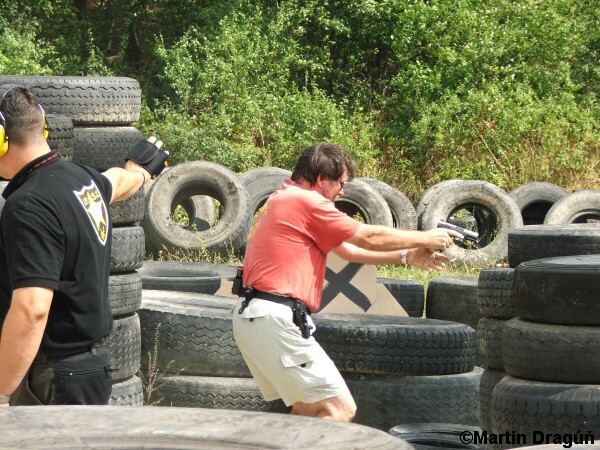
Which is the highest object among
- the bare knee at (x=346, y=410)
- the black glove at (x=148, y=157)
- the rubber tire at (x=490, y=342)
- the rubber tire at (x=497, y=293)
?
the black glove at (x=148, y=157)

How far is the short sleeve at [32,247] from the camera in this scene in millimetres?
3873

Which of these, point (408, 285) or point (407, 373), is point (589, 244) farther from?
point (408, 285)

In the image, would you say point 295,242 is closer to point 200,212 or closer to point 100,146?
point 100,146

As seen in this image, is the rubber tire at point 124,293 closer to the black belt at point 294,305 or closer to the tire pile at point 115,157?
the tire pile at point 115,157

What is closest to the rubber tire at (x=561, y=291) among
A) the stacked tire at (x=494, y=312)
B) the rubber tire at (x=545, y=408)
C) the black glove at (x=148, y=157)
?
the rubber tire at (x=545, y=408)

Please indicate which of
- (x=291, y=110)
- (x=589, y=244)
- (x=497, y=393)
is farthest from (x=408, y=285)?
(x=291, y=110)

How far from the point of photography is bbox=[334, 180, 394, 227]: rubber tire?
14406mm

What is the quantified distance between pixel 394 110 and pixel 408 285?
42.9 feet

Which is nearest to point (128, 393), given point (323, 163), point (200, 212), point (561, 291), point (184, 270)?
point (323, 163)

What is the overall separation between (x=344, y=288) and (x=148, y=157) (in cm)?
402

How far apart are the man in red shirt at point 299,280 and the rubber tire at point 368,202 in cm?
859

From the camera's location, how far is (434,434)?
6.47 m

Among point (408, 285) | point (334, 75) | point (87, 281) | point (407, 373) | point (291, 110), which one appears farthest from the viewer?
point (334, 75)

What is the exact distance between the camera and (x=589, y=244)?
7.39m
